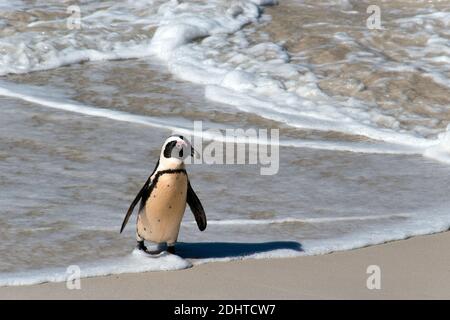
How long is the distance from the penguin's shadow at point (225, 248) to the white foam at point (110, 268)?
0.58 feet

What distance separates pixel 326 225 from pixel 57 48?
19.0 feet

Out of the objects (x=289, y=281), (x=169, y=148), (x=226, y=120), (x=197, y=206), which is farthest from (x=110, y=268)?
(x=226, y=120)

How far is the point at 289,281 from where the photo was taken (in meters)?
5.02

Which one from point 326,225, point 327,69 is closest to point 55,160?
point 326,225

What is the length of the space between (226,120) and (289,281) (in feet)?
12.9

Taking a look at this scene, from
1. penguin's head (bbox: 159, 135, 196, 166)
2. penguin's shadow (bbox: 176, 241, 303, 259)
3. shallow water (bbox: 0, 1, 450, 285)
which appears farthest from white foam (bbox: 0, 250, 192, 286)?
penguin's head (bbox: 159, 135, 196, 166)

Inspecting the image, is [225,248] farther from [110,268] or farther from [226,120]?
[226,120]

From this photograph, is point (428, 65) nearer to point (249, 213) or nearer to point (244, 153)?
point (244, 153)

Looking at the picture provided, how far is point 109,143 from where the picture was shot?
780 centimetres

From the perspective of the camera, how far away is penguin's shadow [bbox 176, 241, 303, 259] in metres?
5.39

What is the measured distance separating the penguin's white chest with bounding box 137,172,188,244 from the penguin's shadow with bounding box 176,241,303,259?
0.20 metres

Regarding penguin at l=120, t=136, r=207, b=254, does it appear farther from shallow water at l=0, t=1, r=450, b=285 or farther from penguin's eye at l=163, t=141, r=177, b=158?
shallow water at l=0, t=1, r=450, b=285

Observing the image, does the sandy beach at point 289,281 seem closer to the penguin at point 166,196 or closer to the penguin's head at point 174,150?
the penguin at point 166,196

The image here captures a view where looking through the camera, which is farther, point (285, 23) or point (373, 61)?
point (285, 23)
